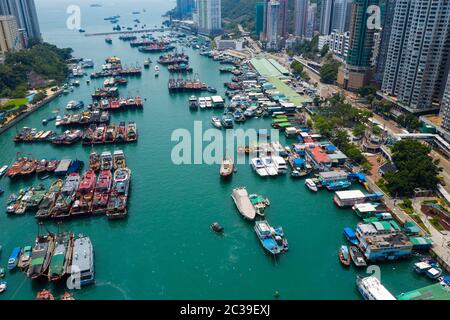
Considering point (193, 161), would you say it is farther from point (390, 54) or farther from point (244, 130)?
point (390, 54)


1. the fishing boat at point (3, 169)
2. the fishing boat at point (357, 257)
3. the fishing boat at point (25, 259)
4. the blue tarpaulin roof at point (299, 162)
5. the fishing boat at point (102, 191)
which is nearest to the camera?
the fishing boat at point (25, 259)

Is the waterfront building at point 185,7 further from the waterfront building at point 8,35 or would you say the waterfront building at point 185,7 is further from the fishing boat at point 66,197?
the fishing boat at point 66,197

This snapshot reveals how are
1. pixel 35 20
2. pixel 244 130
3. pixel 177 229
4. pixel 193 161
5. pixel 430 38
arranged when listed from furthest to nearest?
pixel 35 20 → pixel 244 130 → pixel 430 38 → pixel 193 161 → pixel 177 229

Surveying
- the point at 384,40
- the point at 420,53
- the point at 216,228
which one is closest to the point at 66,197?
the point at 216,228

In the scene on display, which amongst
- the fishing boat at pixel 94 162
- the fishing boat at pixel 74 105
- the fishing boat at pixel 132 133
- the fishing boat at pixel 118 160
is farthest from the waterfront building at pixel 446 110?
the fishing boat at pixel 74 105

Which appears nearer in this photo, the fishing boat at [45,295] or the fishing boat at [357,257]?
the fishing boat at [45,295]

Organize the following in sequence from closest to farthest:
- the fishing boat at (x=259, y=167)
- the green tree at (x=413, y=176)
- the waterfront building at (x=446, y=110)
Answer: the green tree at (x=413, y=176) < the fishing boat at (x=259, y=167) < the waterfront building at (x=446, y=110)
